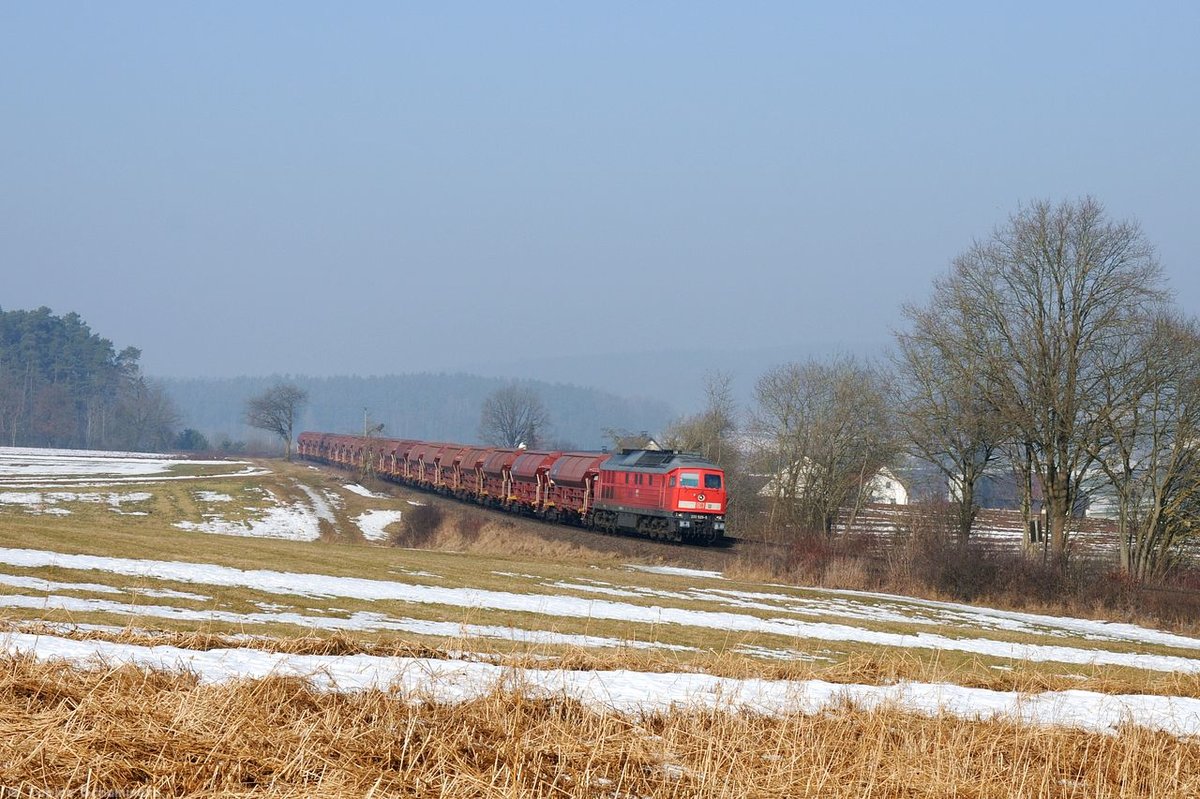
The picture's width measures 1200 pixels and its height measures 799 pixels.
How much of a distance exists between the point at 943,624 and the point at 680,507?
16890 mm

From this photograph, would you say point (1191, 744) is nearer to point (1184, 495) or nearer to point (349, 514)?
point (1184, 495)

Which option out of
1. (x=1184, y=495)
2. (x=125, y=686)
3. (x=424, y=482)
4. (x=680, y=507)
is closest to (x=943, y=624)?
(x=680, y=507)

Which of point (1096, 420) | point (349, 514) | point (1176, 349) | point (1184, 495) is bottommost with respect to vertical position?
point (349, 514)

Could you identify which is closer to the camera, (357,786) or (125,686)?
(357,786)

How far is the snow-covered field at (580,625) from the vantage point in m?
9.45

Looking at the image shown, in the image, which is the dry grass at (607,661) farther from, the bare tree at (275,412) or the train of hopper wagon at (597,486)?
the bare tree at (275,412)

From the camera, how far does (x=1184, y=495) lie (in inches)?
1704

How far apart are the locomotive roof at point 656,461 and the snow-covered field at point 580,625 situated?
8.24m

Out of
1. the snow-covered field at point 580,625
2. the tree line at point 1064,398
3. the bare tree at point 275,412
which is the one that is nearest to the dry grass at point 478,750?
the snow-covered field at point 580,625

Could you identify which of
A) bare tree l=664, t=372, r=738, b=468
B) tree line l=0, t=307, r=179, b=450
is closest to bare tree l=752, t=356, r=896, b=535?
bare tree l=664, t=372, r=738, b=468

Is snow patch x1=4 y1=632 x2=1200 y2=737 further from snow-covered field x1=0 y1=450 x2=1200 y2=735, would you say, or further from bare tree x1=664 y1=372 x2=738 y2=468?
bare tree x1=664 y1=372 x2=738 y2=468

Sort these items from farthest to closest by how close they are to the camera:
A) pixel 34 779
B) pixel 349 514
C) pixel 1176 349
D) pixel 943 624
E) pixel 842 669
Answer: pixel 349 514, pixel 1176 349, pixel 943 624, pixel 842 669, pixel 34 779

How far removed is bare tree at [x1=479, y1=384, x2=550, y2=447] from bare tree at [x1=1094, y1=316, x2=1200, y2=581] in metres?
118

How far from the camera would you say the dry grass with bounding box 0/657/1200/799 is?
245 inches
